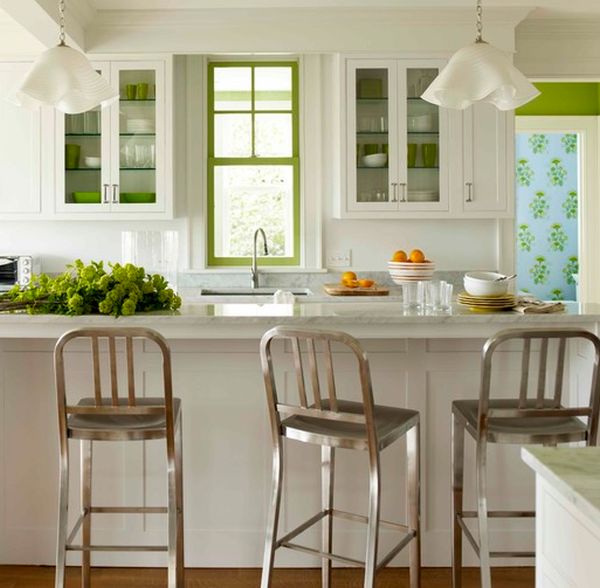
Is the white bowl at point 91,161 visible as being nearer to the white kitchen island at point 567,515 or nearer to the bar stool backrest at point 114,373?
the bar stool backrest at point 114,373

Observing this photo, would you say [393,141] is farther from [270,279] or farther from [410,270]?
[270,279]

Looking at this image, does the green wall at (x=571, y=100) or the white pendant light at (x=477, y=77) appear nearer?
the white pendant light at (x=477, y=77)

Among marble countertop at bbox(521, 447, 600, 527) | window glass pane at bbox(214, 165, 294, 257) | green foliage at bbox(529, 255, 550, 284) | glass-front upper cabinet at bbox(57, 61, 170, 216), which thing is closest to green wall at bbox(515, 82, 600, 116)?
green foliage at bbox(529, 255, 550, 284)

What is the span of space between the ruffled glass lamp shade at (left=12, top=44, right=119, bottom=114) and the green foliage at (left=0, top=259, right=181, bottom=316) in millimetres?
580

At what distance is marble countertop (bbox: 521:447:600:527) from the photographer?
1.06 metres

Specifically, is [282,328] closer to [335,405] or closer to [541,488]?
[335,405]

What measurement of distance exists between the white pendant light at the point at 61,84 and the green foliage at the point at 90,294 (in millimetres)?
579

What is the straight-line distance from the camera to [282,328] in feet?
7.33

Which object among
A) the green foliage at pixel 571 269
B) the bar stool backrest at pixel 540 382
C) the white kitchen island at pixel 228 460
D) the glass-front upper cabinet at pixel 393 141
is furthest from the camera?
the green foliage at pixel 571 269

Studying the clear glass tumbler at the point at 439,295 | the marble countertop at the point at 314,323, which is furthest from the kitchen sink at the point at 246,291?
the marble countertop at the point at 314,323

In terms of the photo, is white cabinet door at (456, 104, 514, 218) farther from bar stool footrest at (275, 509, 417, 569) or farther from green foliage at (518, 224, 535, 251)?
green foliage at (518, 224, 535, 251)

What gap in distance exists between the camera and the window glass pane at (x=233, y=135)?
5227 mm

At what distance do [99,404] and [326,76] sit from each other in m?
3.34

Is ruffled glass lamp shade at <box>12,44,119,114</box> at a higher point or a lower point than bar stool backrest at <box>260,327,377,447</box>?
higher
